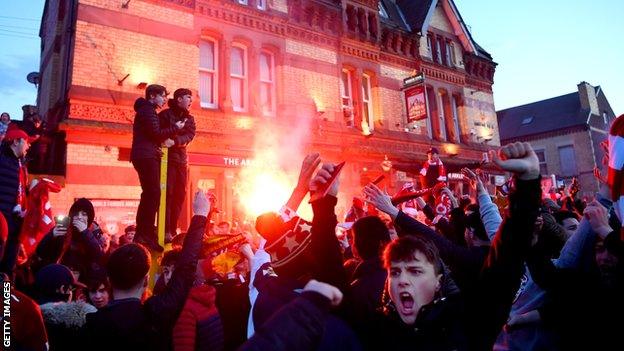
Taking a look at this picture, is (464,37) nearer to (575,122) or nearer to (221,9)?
(221,9)

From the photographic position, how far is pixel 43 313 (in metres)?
2.71

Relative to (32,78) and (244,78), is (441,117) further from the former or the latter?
(32,78)

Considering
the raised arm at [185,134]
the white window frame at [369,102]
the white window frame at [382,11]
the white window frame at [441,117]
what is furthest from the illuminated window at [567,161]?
the raised arm at [185,134]

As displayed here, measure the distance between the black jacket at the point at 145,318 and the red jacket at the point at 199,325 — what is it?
378mm

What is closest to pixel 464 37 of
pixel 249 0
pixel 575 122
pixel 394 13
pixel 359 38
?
pixel 394 13

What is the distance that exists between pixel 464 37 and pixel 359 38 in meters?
7.26

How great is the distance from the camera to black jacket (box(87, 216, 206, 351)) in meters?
2.38

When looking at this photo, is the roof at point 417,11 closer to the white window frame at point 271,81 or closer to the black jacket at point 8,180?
the white window frame at point 271,81

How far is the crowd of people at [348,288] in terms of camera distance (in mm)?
2031

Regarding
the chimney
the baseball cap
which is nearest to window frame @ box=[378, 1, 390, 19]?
the baseball cap

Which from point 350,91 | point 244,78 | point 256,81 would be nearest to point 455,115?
point 350,91

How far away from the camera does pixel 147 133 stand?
5.54 meters

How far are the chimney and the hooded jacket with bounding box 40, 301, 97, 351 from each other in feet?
129

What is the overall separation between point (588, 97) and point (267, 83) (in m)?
31.7
